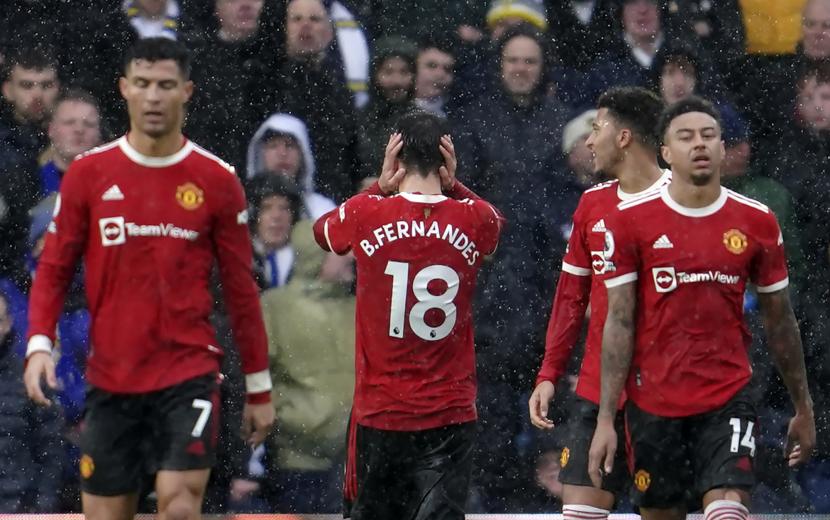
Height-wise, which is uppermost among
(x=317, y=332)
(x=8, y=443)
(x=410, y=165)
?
(x=410, y=165)

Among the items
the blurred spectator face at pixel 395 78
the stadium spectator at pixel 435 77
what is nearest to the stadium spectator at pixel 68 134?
the blurred spectator face at pixel 395 78

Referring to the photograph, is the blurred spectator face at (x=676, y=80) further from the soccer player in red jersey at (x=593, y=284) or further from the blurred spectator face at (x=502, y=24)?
the soccer player in red jersey at (x=593, y=284)

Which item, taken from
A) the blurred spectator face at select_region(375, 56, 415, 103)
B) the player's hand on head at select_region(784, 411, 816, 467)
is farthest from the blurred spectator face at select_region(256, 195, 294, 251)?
the player's hand on head at select_region(784, 411, 816, 467)

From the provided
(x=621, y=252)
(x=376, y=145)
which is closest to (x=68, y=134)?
(x=376, y=145)

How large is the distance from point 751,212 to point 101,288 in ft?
8.22

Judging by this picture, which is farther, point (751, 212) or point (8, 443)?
point (8, 443)

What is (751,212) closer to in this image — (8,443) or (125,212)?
(125,212)

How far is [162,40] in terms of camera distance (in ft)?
21.7

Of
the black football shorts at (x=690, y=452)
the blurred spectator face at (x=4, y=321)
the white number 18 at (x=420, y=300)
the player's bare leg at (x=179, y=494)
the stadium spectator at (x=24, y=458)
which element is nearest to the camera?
the player's bare leg at (x=179, y=494)

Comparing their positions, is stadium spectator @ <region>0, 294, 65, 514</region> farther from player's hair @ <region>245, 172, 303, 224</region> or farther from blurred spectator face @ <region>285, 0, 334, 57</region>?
blurred spectator face @ <region>285, 0, 334, 57</region>

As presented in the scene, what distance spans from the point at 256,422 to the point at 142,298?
25.0 inches

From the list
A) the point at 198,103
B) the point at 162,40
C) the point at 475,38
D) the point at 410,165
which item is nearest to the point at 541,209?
the point at 475,38

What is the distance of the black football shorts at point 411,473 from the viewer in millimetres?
6934

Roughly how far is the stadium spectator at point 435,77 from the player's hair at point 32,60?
2004mm
